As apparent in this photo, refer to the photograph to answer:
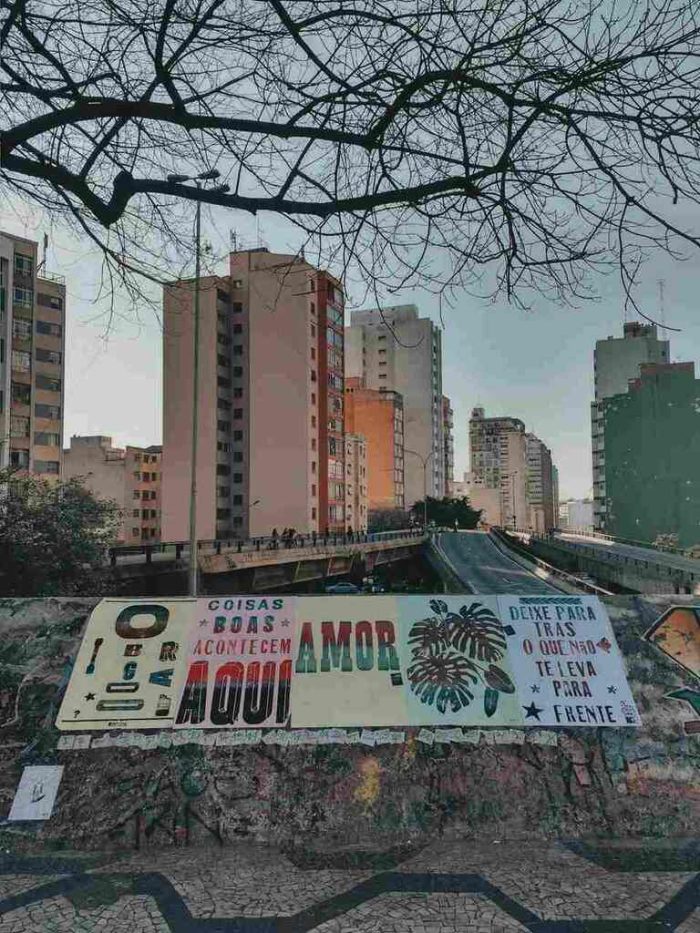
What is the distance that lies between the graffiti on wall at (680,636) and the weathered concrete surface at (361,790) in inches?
25.4

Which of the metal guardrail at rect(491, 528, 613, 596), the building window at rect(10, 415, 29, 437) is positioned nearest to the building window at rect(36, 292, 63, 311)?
the building window at rect(10, 415, 29, 437)

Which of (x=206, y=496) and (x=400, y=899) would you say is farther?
(x=206, y=496)

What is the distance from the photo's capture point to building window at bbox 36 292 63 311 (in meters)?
52.0

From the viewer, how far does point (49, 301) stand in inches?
2067

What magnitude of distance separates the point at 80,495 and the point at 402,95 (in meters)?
16.8

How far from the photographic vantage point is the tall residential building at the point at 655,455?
7662 centimetres

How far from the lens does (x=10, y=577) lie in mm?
14953

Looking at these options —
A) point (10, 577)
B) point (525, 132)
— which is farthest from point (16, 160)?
point (10, 577)

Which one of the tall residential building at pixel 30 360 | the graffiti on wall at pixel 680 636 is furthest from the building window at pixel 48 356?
the graffiti on wall at pixel 680 636

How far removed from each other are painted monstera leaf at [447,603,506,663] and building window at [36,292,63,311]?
54.3 metres

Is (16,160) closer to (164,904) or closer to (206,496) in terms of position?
(164,904)

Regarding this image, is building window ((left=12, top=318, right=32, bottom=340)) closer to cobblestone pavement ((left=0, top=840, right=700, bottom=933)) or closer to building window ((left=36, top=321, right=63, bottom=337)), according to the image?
building window ((left=36, top=321, right=63, bottom=337))

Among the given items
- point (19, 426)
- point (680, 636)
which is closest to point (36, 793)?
point (680, 636)

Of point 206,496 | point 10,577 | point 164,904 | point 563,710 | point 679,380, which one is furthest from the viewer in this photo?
point 679,380
